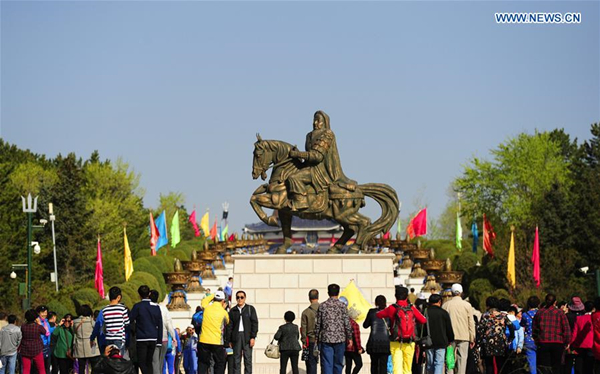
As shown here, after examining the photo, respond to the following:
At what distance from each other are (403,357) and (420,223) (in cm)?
4129

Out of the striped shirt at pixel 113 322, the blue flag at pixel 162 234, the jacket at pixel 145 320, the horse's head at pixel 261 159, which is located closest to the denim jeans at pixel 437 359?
the jacket at pixel 145 320

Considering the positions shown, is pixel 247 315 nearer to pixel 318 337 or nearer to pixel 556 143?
pixel 318 337

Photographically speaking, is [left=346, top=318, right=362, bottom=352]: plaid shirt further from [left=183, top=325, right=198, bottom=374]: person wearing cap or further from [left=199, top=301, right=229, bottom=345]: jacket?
[left=183, top=325, right=198, bottom=374]: person wearing cap

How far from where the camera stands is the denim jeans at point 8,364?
1736 centimetres

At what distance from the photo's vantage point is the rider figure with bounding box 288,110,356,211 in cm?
2527

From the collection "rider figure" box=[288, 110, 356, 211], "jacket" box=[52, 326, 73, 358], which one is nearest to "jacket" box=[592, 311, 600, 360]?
"jacket" box=[52, 326, 73, 358]

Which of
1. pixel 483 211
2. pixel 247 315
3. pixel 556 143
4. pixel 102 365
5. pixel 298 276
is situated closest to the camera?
pixel 102 365

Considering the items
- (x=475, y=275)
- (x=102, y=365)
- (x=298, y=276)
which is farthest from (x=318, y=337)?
(x=475, y=275)

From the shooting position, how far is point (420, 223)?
5675 centimetres

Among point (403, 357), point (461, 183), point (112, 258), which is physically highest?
point (461, 183)

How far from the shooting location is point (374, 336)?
15602 millimetres

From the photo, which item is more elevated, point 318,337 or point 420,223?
point 420,223

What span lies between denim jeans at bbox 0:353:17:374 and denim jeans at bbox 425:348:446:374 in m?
6.48

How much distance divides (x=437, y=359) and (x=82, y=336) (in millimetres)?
5391
